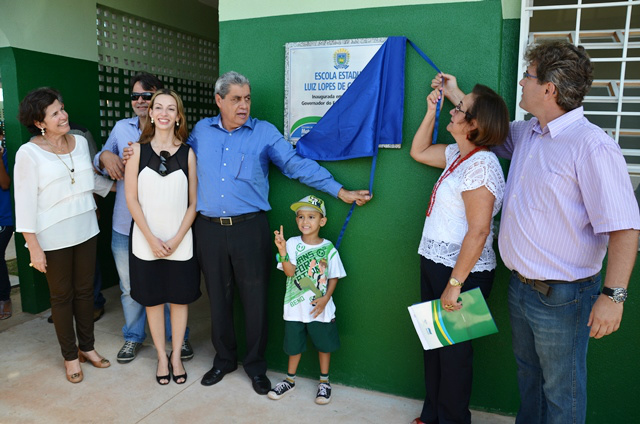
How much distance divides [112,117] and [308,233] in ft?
9.81

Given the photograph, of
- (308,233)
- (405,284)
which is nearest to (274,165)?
(308,233)

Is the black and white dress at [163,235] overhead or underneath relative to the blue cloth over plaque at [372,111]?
underneath

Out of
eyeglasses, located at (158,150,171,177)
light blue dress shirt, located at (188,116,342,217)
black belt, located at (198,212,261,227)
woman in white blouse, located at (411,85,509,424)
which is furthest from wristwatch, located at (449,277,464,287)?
eyeglasses, located at (158,150,171,177)

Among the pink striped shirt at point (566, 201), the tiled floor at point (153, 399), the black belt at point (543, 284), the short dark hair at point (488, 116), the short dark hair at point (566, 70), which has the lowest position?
the tiled floor at point (153, 399)

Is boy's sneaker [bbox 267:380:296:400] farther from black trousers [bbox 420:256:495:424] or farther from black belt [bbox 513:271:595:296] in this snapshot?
black belt [bbox 513:271:595:296]

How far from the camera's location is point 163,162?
295 centimetres

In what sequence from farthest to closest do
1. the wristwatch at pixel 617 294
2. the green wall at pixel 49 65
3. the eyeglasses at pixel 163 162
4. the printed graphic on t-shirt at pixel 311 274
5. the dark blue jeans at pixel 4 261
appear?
1. the dark blue jeans at pixel 4 261
2. the green wall at pixel 49 65
3. the eyeglasses at pixel 163 162
4. the printed graphic on t-shirt at pixel 311 274
5. the wristwatch at pixel 617 294

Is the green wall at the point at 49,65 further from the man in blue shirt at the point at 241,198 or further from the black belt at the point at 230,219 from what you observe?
the black belt at the point at 230,219

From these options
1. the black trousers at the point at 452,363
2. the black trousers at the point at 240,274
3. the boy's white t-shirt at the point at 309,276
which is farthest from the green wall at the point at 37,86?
the black trousers at the point at 452,363

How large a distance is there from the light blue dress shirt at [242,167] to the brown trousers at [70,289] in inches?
34.1

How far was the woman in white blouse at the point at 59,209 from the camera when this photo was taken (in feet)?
9.50

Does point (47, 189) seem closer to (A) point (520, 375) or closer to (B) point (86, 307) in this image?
(B) point (86, 307)

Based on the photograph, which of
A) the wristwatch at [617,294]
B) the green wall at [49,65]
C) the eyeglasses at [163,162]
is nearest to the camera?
the wristwatch at [617,294]

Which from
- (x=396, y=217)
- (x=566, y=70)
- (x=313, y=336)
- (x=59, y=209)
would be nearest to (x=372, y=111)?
(x=396, y=217)
